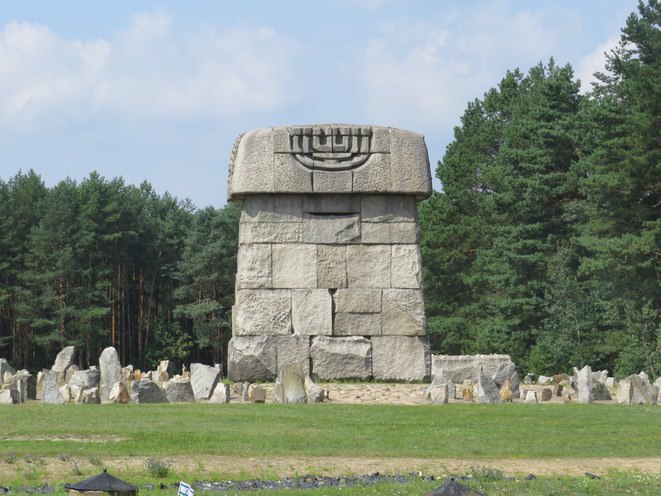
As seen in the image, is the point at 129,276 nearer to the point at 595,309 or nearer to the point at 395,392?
the point at 595,309

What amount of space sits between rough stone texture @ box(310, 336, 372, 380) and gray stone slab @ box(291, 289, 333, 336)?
18cm

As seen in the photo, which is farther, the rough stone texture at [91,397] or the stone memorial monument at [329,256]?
the stone memorial monument at [329,256]

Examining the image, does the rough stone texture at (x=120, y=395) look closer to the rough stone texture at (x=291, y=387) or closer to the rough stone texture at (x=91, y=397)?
the rough stone texture at (x=91, y=397)

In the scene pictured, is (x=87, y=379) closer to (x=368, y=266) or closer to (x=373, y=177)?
(x=368, y=266)

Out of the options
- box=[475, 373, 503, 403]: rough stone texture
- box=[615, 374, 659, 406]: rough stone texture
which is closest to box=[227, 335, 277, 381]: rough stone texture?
box=[475, 373, 503, 403]: rough stone texture

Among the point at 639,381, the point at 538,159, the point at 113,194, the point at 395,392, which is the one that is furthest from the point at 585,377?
the point at 113,194

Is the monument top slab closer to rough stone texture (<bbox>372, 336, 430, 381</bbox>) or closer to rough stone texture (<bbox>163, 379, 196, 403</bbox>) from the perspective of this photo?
rough stone texture (<bbox>372, 336, 430, 381</bbox>)

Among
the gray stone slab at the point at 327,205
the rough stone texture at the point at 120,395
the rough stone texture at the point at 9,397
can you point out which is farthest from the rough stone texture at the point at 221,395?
the gray stone slab at the point at 327,205

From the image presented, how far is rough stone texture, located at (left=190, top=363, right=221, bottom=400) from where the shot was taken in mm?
18750

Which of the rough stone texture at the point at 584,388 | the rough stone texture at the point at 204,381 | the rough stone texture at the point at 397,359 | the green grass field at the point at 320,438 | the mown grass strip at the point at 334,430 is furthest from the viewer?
the rough stone texture at the point at 397,359

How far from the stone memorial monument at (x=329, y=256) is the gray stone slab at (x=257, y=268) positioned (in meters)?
0.02

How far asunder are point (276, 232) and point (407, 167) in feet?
8.51

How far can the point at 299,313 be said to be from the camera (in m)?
21.4

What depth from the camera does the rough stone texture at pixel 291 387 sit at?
58.3ft
